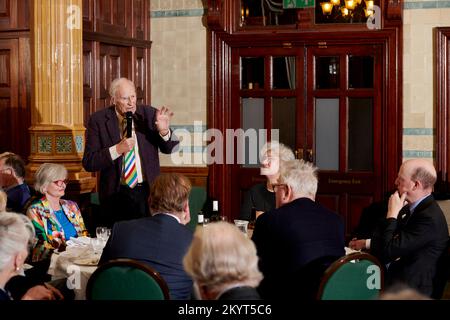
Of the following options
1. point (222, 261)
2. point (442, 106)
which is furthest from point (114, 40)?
point (222, 261)

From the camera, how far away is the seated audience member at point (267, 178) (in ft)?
16.8

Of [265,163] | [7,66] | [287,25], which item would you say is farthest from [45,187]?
[287,25]

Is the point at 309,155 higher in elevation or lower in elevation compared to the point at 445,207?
higher

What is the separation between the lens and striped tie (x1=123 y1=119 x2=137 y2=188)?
5523mm

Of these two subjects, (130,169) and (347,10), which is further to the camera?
(347,10)

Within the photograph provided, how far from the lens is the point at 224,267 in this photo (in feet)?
8.05

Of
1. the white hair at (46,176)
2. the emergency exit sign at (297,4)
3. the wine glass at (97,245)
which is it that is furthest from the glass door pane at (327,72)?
the wine glass at (97,245)

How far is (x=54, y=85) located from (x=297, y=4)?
278 cm

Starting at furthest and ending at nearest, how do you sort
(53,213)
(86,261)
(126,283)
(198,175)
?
(198,175)
(53,213)
(86,261)
(126,283)

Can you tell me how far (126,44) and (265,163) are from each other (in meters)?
3.32

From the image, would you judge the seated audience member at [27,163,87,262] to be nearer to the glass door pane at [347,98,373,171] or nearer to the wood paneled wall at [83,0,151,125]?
the wood paneled wall at [83,0,151,125]

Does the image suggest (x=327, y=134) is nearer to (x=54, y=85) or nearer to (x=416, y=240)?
(x=54, y=85)

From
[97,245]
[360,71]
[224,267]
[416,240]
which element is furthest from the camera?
[360,71]

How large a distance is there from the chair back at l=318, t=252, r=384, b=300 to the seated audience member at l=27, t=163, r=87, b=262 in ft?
6.71
